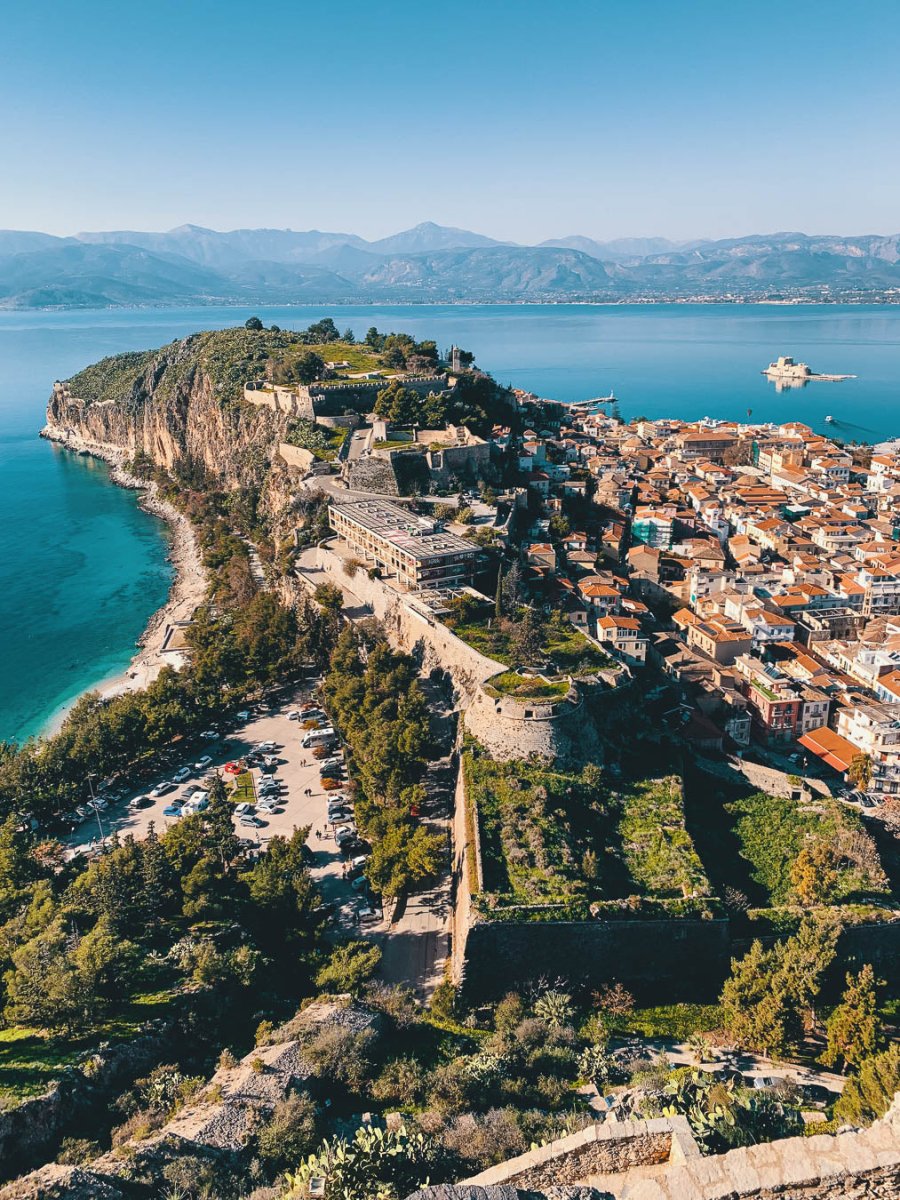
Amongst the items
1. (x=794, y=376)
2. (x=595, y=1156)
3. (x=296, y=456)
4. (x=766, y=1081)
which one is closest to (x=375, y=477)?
(x=296, y=456)

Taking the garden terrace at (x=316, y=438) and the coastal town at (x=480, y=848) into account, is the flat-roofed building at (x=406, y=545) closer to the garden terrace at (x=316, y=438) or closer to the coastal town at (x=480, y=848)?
the coastal town at (x=480, y=848)

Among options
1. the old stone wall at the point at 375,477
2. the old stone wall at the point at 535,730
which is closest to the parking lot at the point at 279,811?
the old stone wall at the point at 535,730

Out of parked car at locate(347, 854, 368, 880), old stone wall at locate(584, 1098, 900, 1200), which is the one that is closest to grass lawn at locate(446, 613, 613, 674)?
parked car at locate(347, 854, 368, 880)

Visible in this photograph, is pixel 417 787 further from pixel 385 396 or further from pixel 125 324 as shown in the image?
pixel 125 324

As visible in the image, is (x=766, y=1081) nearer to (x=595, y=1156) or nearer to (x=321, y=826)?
(x=595, y=1156)

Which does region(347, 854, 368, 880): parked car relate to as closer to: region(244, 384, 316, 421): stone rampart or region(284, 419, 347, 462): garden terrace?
region(284, 419, 347, 462): garden terrace

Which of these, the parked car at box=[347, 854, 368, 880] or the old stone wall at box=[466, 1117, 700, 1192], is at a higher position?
the old stone wall at box=[466, 1117, 700, 1192]
